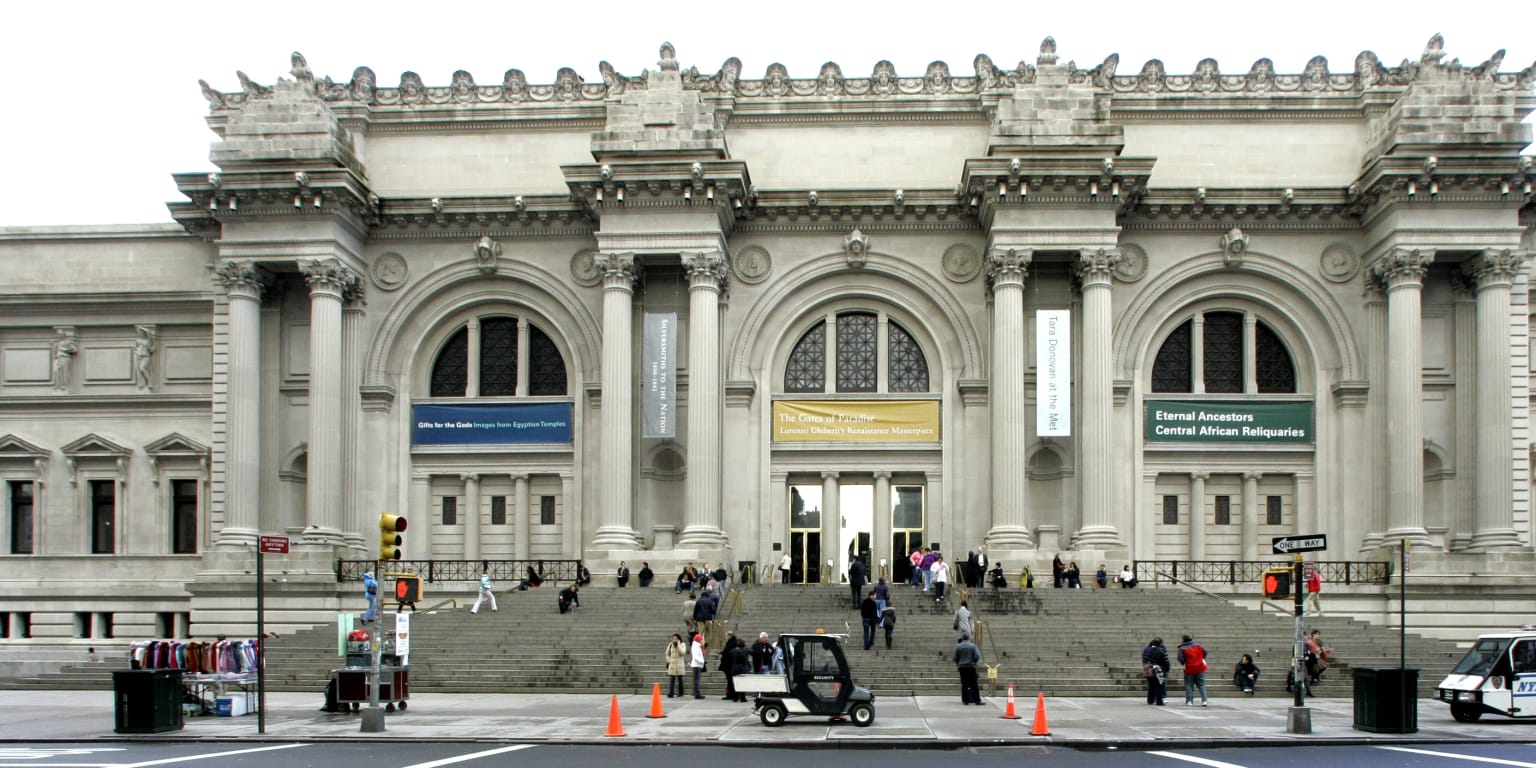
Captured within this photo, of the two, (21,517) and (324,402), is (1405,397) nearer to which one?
(324,402)

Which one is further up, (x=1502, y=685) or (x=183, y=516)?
(x=183, y=516)

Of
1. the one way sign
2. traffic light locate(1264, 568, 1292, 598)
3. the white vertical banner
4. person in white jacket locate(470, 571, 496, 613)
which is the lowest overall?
person in white jacket locate(470, 571, 496, 613)

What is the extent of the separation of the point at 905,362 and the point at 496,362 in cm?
1295

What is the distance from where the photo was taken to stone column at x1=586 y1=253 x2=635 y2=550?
44.4 metres

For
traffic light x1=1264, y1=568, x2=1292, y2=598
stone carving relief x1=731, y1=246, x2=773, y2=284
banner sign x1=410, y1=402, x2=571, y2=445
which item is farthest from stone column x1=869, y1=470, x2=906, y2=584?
traffic light x1=1264, y1=568, x2=1292, y2=598

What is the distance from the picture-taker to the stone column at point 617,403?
146 ft

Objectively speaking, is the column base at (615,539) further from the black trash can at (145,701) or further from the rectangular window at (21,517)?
the rectangular window at (21,517)

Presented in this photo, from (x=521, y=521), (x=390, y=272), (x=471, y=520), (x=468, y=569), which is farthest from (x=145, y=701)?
(x=390, y=272)

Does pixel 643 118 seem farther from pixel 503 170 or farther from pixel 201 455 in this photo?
pixel 201 455

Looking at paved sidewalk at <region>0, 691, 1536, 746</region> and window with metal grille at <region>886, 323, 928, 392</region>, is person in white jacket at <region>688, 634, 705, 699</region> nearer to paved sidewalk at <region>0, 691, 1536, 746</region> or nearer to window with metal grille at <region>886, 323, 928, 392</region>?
paved sidewalk at <region>0, 691, 1536, 746</region>

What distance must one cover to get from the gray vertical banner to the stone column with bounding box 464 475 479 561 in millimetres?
6198

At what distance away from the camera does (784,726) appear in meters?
26.6

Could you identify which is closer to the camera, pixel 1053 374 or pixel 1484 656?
pixel 1484 656

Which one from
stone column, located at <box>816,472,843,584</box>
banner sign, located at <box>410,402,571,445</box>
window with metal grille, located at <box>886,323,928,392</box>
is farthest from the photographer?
window with metal grille, located at <box>886,323,928,392</box>
